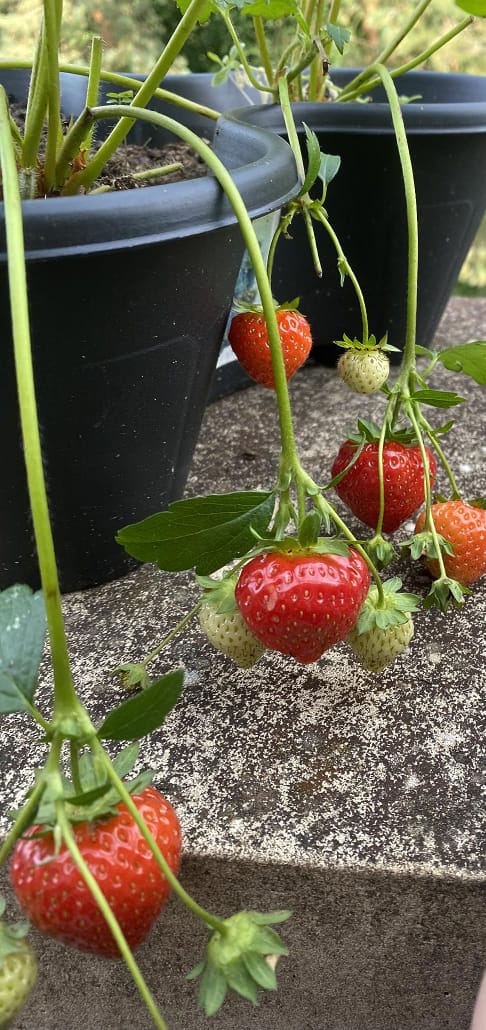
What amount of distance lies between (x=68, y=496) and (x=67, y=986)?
1.18ft

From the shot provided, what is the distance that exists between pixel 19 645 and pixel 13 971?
5.5 inches

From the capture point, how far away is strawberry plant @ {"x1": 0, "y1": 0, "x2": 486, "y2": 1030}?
378mm

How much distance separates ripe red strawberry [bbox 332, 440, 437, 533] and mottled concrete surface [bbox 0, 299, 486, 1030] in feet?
0.37

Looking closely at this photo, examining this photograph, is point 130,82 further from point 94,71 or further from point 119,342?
point 119,342

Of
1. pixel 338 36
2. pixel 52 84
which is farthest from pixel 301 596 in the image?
pixel 338 36

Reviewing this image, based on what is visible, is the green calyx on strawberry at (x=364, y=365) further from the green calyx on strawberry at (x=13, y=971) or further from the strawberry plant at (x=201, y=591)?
the green calyx on strawberry at (x=13, y=971)

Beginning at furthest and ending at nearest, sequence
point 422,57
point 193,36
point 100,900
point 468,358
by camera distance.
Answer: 1. point 193,36
2. point 422,57
3. point 468,358
4. point 100,900

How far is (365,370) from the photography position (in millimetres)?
704

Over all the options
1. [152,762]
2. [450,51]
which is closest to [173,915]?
[152,762]

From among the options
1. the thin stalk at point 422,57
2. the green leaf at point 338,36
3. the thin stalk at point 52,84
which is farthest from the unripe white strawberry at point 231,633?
the thin stalk at point 422,57

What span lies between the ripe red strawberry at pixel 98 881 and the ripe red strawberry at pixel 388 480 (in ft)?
1.18

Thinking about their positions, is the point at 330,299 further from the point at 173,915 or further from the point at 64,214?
the point at 173,915

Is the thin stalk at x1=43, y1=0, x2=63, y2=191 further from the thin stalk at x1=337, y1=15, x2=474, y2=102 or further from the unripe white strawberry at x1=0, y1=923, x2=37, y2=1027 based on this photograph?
the unripe white strawberry at x1=0, y1=923, x2=37, y2=1027

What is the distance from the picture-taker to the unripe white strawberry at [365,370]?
70cm
